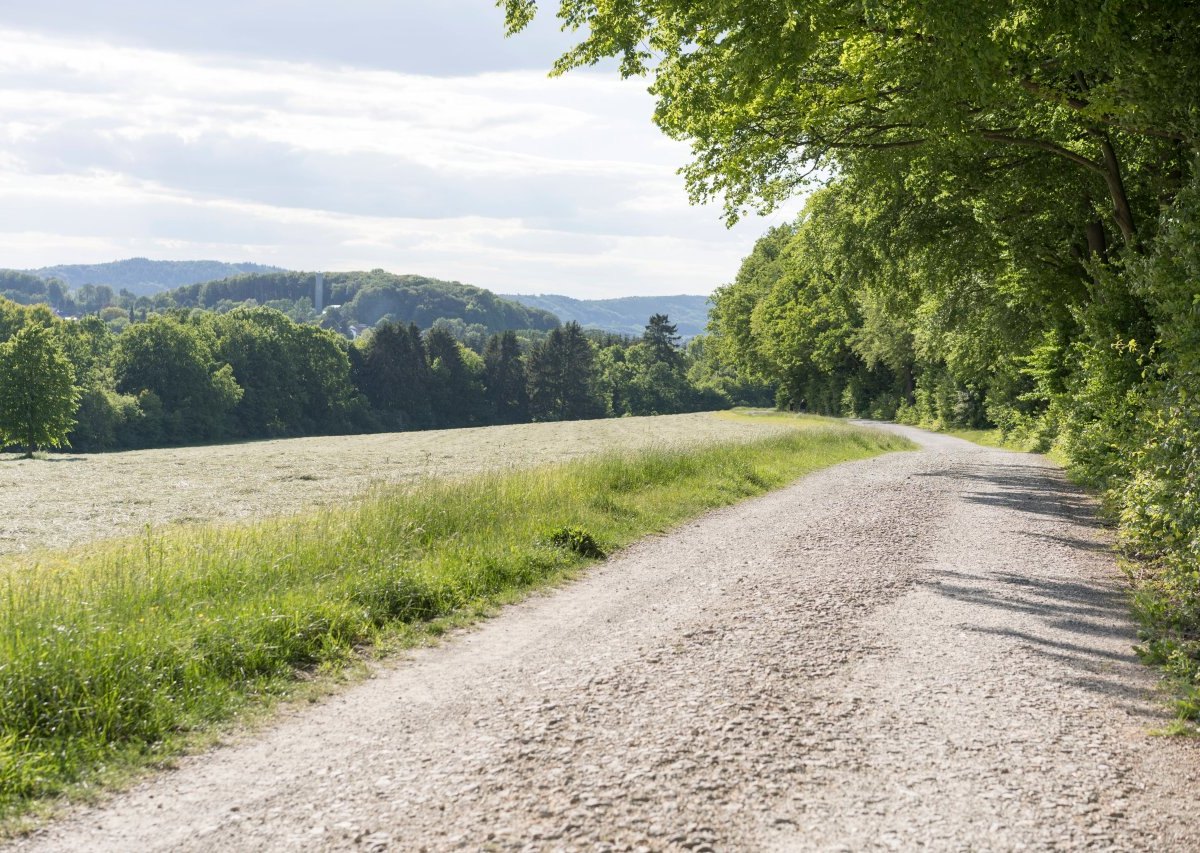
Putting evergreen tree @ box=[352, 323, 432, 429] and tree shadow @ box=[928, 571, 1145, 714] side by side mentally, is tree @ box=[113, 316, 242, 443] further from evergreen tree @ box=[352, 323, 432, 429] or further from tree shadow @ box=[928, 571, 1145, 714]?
tree shadow @ box=[928, 571, 1145, 714]

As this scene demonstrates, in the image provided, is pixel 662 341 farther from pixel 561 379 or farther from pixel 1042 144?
pixel 1042 144

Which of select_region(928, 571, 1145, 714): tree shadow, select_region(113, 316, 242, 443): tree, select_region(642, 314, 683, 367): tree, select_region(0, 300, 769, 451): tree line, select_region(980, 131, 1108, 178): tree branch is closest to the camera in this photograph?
select_region(928, 571, 1145, 714): tree shadow

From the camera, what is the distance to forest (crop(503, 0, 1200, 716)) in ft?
30.4

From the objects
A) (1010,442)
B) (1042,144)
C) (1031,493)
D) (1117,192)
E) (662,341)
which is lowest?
(1010,442)

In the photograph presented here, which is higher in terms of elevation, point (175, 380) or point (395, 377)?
point (395, 377)

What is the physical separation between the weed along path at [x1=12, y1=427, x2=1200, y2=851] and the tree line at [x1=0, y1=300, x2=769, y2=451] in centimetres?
5554

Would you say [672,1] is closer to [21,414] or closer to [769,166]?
[769,166]

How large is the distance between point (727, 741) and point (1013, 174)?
1694 centimetres

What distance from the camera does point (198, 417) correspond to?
93.6 meters

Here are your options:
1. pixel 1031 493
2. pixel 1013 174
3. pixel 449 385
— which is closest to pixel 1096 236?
pixel 1013 174

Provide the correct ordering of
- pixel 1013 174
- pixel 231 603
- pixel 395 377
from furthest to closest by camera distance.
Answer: pixel 395 377 → pixel 1013 174 → pixel 231 603

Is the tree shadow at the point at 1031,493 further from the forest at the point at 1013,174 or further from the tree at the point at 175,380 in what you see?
the tree at the point at 175,380

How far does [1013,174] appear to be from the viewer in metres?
19.0

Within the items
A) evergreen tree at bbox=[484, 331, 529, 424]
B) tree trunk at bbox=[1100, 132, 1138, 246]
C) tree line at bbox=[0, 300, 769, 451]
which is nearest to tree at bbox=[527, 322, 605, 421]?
tree line at bbox=[0, 300, 769, 451]
